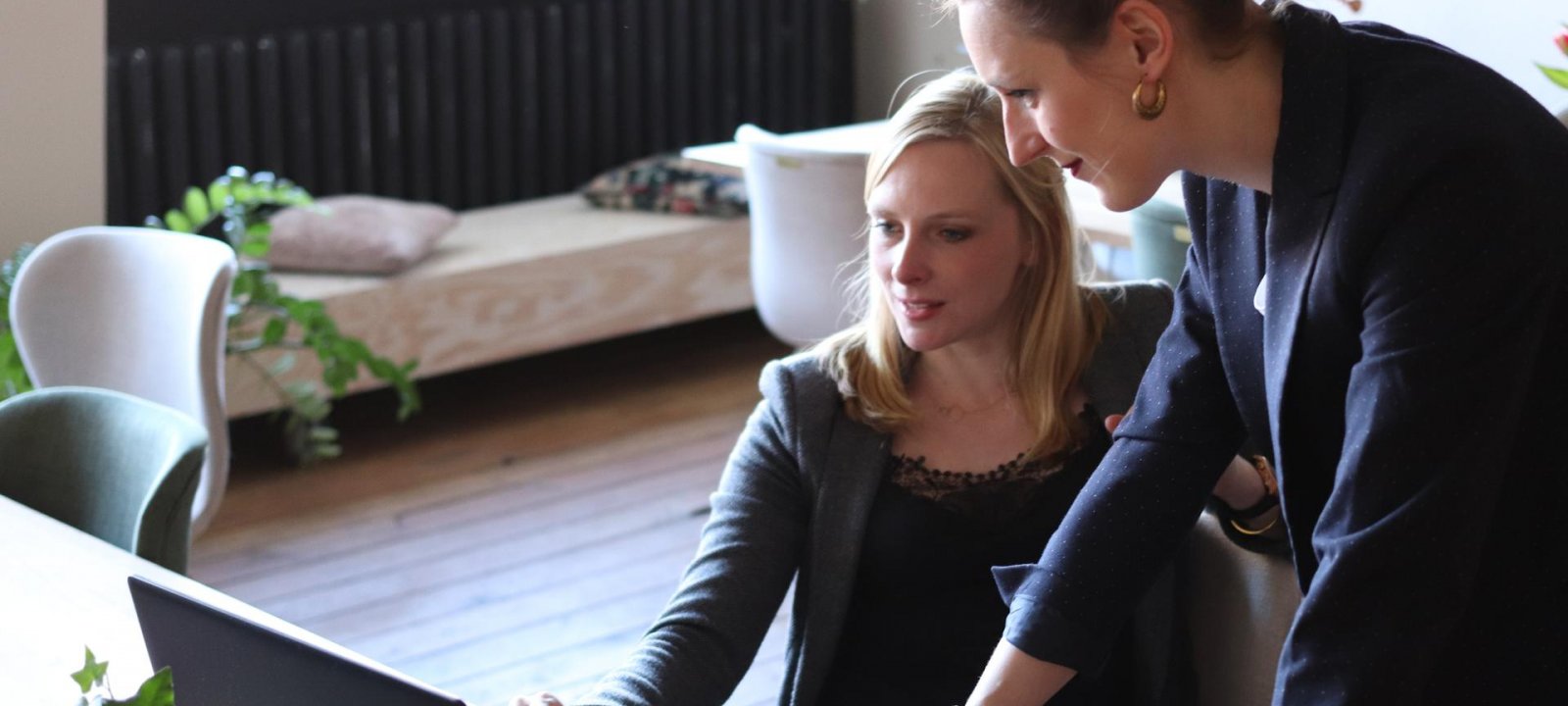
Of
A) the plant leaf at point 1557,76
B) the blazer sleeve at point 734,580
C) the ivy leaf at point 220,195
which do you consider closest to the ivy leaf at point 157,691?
the blazer sleeve at point 734,580

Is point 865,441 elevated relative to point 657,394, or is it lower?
elevated

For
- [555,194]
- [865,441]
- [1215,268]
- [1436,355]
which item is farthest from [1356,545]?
[555,194]

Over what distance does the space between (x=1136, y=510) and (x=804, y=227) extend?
230cm

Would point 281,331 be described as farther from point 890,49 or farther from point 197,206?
point 890,49

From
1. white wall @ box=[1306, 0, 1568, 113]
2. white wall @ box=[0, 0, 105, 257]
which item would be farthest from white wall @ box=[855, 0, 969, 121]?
white wall @ box=[0, 0, 105, 257]

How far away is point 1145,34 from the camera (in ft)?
3.37

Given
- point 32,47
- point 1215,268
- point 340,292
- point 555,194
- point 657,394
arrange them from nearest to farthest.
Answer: point 1215,268 < point 32,47 < point 340,292 < point 657,394 < point 555,194

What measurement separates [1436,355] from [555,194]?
4.34 meters

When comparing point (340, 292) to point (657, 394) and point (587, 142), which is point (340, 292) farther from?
point (587, 142)

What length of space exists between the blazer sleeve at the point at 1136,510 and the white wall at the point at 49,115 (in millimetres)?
2825

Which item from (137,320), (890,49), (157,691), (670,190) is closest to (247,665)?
(157,691)

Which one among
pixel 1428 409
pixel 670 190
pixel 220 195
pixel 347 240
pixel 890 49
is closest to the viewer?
pixel 1428 409

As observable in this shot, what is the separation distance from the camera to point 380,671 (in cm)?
97

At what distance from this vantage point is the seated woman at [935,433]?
1.66 meters
